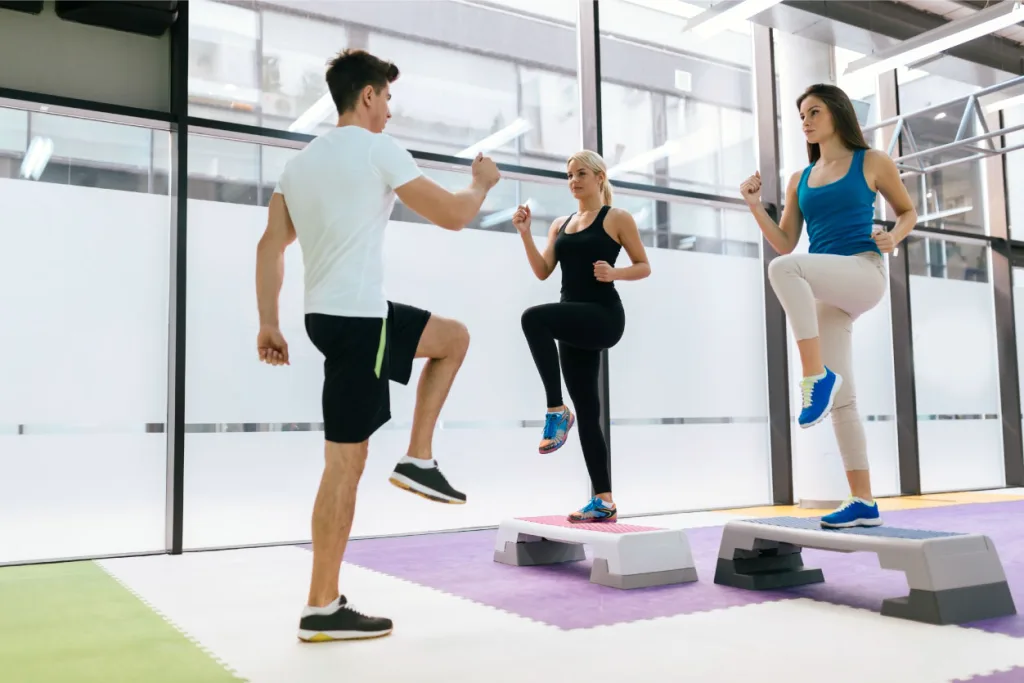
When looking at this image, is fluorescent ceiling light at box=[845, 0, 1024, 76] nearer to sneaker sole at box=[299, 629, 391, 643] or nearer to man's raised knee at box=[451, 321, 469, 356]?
man's raised knee at box=[451, 321, 469, 356]

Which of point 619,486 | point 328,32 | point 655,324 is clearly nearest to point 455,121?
point 328,32

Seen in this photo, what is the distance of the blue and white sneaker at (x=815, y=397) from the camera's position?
273 cm

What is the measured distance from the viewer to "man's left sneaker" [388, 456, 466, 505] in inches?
92.9

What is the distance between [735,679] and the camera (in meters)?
1.93

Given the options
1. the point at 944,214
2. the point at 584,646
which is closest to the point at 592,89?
the point at 944,214

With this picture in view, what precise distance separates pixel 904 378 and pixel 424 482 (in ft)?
18.4

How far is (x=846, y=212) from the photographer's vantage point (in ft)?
9.55

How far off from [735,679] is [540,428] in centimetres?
335

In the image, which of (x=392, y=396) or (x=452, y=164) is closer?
(x=392, y=396)

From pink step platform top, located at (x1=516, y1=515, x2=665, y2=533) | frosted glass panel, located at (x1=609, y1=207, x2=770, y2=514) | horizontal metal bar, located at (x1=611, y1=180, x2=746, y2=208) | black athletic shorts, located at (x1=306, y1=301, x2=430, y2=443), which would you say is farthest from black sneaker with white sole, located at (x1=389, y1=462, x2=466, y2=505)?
horizontal metal bar, located at (x1=611, y1=180, x2=746, y2=208)

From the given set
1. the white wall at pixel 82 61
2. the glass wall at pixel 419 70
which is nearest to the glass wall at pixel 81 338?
the white wall at pixel 82 61

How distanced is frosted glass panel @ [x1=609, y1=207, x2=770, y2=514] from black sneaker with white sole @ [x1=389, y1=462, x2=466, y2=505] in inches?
125

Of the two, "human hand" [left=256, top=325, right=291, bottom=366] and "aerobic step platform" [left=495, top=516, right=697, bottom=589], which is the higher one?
"human hand" [left=256, top=325, right=291, bottom=366]

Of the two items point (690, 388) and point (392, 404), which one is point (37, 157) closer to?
point (392, 404)
